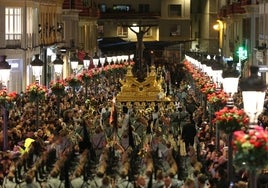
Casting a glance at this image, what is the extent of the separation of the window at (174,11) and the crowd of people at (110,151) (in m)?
78.9

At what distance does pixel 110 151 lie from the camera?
2336cm

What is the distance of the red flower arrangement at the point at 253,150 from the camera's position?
1355 centimetres

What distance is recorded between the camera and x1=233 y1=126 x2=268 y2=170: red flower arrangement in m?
13.6

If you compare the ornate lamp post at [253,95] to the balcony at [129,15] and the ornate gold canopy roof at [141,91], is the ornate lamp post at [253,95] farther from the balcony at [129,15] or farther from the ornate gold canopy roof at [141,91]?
the balcony at [129,15]

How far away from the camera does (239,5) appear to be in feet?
238

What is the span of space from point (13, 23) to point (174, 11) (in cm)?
6841

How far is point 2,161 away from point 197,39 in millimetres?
94106

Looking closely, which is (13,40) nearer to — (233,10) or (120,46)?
(233,10)

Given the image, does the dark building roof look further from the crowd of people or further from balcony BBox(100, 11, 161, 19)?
the crowd of people

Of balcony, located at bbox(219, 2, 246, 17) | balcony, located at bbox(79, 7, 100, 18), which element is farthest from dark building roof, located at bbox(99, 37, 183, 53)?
balcony, located at bbox(219, 2, 246, 17)

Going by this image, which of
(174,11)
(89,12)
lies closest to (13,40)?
(89,12)

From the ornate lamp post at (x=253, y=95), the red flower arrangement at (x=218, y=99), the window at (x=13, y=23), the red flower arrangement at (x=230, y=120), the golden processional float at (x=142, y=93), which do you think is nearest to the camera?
the ornate lamp post at (x=253, y=95)

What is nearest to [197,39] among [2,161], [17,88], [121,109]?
[17,88]

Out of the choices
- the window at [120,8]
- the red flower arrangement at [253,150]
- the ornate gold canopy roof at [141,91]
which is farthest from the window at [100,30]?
the red flower arrangement at [253,150]
